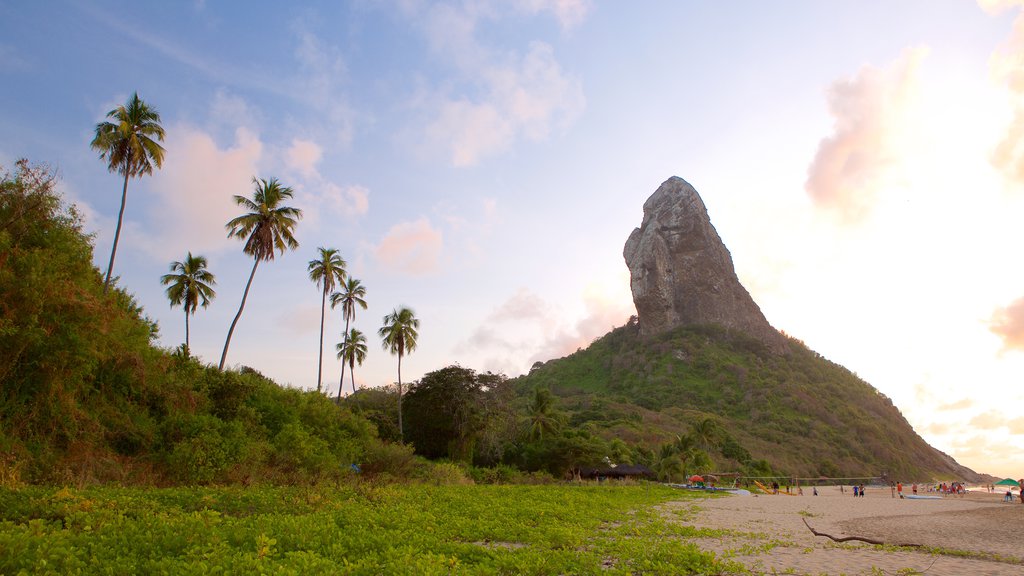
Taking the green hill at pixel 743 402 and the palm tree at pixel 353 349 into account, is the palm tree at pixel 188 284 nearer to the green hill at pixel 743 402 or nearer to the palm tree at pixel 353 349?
the palm tree at pixel 353 349

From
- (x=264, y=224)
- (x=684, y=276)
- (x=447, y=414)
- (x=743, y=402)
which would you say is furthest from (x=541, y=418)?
(x=684, y=276)

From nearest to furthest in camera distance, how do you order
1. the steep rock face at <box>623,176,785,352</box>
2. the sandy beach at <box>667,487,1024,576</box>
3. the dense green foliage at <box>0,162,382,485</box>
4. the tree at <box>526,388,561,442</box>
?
the sandy beach at <box>667,487,1024,576</box>, the dense green foliage at <box>0,162,382,485</box>, the tree at <box>526,388,561,442</box>, the steep rock face at <box>623,176,785,352</box>

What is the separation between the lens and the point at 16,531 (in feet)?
24.3

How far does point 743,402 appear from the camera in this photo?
108m

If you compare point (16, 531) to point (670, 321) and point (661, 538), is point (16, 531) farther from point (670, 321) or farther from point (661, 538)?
point (670, 321)

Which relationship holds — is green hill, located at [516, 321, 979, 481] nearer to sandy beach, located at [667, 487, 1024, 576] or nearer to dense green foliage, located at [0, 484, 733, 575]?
sandy beach, located at [667, 487, 1024, 576]

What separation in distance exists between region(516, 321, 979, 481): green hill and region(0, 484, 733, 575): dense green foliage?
63.6 metres

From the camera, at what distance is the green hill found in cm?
8669

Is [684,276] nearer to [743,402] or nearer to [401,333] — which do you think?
[743,402]

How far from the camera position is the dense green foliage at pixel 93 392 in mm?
14250

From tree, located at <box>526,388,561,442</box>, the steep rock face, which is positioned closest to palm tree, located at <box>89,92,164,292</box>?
tree, located at <box>526,388,561,442</box>

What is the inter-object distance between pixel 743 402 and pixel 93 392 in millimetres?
109031

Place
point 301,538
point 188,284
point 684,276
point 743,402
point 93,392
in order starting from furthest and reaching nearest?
point 684,276
point 743,402
point 188,284
point 93,392
point 301,538

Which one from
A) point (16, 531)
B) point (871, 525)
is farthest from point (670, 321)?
point (16, 531)
